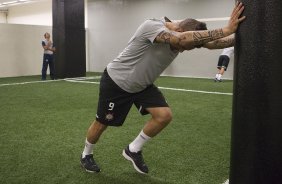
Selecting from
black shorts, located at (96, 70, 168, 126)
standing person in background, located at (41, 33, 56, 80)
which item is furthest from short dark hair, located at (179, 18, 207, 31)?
standing person in background, located at (41, 33, 56, 80)

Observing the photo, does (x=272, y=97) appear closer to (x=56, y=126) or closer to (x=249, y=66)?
(x=249, y=66)

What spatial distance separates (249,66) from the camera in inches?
72.7

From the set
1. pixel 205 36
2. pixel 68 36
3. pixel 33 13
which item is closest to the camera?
pixel 205 36

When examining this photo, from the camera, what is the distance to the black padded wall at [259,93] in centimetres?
177

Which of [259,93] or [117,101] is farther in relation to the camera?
[117,101]

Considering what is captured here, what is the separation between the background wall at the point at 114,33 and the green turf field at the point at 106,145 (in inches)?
245

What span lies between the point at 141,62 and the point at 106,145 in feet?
5.41

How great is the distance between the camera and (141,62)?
313 cm

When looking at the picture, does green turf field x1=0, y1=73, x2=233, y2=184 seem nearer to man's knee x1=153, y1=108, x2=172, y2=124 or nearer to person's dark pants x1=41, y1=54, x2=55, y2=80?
man's knee x1=153, y1=108, x2=172, y2=124

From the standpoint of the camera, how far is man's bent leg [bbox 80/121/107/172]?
345cm

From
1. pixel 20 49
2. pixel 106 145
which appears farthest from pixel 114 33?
pixel 106 145

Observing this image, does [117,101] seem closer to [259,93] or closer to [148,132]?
[148,132]

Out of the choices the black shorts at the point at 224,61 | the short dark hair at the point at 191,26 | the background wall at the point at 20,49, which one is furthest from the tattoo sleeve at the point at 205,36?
the background wall at the point at 20,49

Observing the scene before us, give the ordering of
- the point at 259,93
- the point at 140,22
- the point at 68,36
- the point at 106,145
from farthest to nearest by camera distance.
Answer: the point at 140,22 < the point at 68,36 < the point at 106,145 < the point at 259,93
